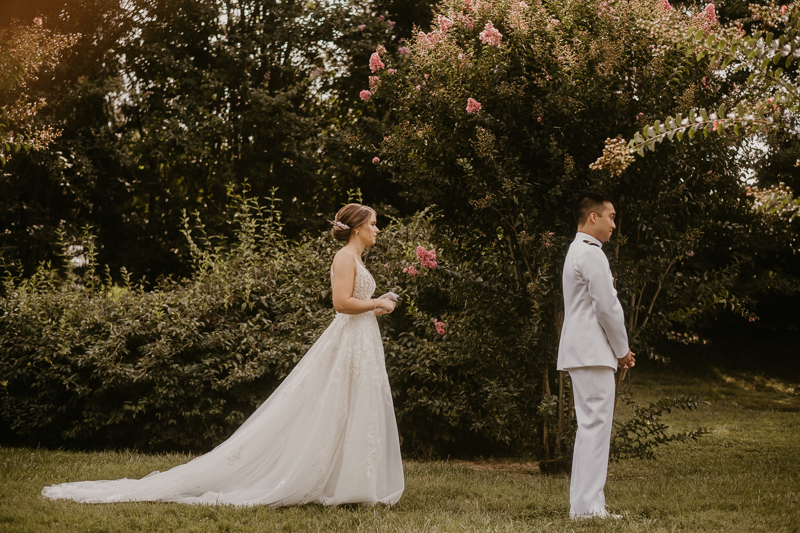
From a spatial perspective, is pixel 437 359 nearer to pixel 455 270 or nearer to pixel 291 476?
pixel 455 270

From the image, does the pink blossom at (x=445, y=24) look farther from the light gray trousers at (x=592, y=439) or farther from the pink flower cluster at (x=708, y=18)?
the light gray trousers at (x=592, y=439)

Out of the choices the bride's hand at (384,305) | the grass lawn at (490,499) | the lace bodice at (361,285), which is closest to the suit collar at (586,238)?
the bride's hand at (384,305)

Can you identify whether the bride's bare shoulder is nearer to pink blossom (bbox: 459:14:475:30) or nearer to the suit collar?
the suit collar

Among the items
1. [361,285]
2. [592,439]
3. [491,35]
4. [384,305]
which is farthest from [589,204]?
[491,35]

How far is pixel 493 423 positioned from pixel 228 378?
10.1 ft

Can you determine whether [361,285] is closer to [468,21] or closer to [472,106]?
[472,106]

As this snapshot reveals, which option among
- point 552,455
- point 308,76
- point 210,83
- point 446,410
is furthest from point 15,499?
point 308,76

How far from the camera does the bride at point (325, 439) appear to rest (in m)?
4.85

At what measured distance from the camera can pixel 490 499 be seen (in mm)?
5242

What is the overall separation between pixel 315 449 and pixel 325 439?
10cm

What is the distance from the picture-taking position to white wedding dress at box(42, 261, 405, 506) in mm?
4844

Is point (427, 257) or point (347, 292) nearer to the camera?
point (347, 292)

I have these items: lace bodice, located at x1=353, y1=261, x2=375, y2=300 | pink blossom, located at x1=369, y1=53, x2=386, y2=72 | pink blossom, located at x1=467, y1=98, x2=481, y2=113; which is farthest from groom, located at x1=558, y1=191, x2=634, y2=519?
pink blossom, located at x1=369, y1=53, x2=386, y2=72

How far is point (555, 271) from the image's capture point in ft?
19.8
